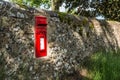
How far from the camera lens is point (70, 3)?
14.9m

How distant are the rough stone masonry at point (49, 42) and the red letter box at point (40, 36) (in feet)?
0.39

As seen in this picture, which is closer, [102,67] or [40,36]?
[40,36]

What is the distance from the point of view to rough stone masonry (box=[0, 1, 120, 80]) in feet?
15.9

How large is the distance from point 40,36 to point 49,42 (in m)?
0.40

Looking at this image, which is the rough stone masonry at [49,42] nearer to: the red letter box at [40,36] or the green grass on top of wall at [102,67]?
the red letter box at [40,36]

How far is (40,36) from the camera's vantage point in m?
5.64

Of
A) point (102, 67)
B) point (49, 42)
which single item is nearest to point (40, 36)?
point (49, 42)

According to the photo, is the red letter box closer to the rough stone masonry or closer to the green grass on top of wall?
the rough stone masonry

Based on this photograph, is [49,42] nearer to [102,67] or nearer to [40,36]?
[40,36]

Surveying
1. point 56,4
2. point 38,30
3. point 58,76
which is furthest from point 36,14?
point 56,4

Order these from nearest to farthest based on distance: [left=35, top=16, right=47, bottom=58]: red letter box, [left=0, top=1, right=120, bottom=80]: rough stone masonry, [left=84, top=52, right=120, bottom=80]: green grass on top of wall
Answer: [left=0, top=1, right=120, bottom=80]: rough stone masonry
[left=35, top=16, right=47, bottom=58]: red letter box
[left=84, top=52, right=120, bottom=80]: green grass on top of wall

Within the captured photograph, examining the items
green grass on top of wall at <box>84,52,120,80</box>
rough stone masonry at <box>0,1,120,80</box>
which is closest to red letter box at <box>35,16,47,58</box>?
rough stone masonry at <box>0,1,120,80</box>

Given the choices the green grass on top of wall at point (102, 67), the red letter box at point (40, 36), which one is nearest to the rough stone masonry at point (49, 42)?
the red letter box at point (40, 36)

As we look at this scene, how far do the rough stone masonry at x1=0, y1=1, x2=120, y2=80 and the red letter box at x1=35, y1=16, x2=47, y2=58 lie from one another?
0.12 meters
